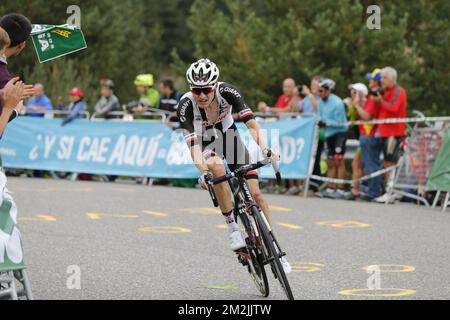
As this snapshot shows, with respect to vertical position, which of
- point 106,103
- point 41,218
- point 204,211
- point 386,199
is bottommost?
point 386,199

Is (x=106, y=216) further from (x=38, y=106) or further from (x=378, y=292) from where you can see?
(x=38, y=106)

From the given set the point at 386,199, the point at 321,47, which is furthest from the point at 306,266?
the point at 321,47

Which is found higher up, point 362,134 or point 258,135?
point 258,135

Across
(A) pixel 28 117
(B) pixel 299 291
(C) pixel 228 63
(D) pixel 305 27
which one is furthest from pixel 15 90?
(C) pixel 228 63

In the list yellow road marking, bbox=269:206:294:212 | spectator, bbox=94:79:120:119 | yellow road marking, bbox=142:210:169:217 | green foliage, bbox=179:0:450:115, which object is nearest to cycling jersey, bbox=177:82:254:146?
yellow road marking, bbox=142:210:169:217

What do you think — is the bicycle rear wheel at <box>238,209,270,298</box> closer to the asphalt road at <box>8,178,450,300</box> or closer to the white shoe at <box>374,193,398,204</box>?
the asphalt road at <box>8,178,450,300</box>

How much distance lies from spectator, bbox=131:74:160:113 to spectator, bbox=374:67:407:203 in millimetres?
5912

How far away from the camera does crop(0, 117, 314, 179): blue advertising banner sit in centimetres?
1823

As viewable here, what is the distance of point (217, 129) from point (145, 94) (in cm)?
1234

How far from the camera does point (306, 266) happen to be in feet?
32.9

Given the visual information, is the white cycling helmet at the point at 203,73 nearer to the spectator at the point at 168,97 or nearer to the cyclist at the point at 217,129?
the cyclist at the point at 217,129

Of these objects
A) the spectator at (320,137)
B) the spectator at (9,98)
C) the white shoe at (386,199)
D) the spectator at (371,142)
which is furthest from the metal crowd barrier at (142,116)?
the spectator at (9,98)

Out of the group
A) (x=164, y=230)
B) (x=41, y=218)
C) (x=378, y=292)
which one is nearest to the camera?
(x=378, y=292)

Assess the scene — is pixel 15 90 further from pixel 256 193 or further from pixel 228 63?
pixel 228 63
